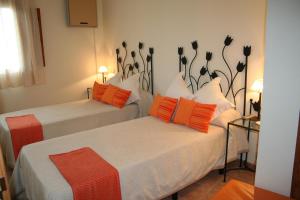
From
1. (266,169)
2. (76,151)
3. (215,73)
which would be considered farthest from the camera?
(215,73)

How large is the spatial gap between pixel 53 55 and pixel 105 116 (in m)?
1.71

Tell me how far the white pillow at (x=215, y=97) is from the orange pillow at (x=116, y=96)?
44.2 inches

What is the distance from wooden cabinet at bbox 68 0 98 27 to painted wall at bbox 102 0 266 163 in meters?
0.24

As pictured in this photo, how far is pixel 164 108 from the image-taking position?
2.79 m

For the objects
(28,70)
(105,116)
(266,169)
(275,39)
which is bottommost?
(105,116)

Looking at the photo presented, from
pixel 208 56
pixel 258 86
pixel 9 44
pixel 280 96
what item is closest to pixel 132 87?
pixel 208 56

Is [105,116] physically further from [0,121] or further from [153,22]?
[153,22]

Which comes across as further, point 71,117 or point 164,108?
point 71,117

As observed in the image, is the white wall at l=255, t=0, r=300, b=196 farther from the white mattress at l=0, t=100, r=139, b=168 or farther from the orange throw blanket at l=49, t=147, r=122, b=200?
the white mattress at l=0, t=100, r=139, b=168

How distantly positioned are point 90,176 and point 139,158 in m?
0.42

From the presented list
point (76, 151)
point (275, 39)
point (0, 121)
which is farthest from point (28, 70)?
point (275, 39)

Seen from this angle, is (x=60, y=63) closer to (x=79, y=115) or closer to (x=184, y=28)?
(x=79, y=115)

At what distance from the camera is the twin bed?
177 centimetres

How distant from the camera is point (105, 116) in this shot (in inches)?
128
